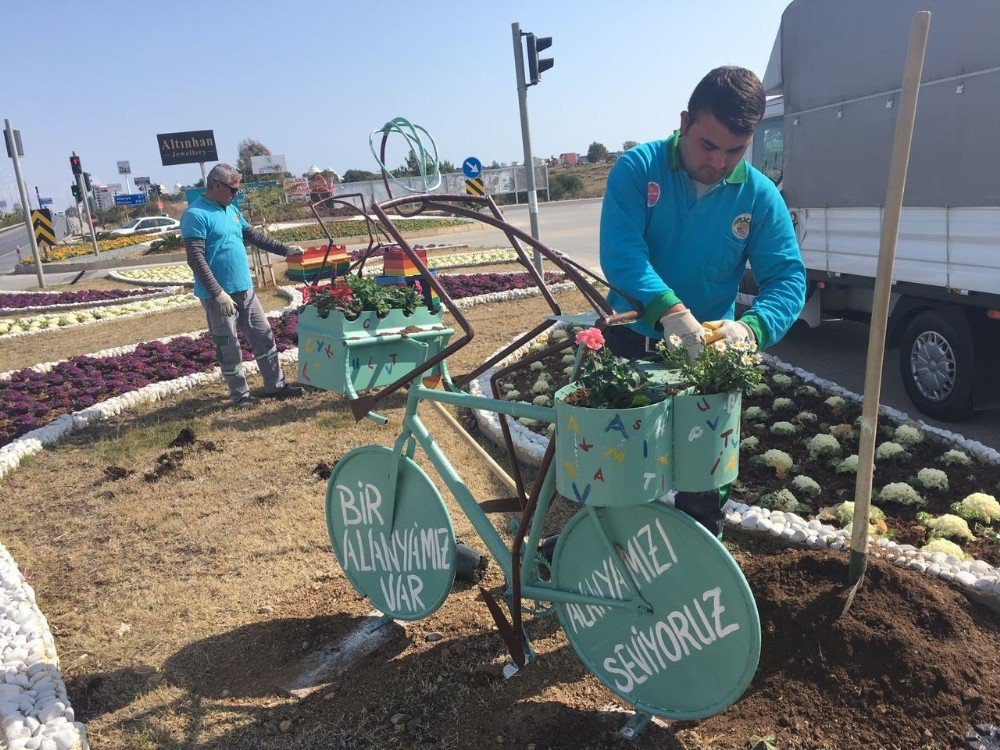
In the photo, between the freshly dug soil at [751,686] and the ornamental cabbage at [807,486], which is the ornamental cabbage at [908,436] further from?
the freshly dug soil at [751,686]

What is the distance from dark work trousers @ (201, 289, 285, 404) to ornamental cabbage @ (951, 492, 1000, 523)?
17.1 feet

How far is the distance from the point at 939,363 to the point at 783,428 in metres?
1.46

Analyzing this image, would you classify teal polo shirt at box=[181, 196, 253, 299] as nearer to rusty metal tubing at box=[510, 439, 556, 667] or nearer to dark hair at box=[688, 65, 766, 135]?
rusty metal tubing at box=[510, 439, 556, 667]

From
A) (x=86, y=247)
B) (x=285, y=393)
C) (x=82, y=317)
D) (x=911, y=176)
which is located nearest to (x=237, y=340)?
(x=285, y=393)

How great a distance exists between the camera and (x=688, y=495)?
7.97 feet

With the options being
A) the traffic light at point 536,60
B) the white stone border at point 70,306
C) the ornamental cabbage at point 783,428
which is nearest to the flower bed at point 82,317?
the white stone border at point 70,306

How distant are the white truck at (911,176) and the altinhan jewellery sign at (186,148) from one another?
3467 centimetres

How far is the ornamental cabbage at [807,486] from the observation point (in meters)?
3.87

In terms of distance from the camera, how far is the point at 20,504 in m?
4.85

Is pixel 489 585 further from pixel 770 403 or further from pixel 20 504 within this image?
pixel 20 504

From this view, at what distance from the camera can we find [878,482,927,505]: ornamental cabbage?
3686 millimetres

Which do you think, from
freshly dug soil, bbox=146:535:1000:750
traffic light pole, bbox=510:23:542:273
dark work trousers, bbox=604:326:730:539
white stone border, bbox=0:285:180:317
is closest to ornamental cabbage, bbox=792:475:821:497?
freshly dug soil, bbox=146:535:1000:750

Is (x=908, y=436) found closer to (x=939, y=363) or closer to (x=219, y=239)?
(x=939, y=363)

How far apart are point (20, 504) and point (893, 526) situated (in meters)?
5.22
